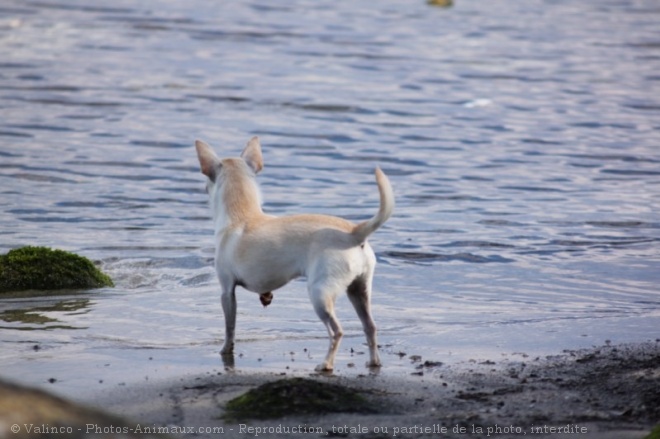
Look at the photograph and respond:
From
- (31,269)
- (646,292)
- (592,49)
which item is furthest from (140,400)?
(592,49)

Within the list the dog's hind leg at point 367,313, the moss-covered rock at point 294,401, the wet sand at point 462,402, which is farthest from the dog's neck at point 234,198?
the moss-covered rock at point 294,401

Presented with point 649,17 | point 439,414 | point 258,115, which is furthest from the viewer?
point 649,17

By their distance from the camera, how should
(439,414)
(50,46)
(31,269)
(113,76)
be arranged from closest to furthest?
(439,414) < (31,269) < (113,76) < (50,46)

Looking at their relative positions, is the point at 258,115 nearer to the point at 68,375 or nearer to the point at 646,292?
the point at 646,292

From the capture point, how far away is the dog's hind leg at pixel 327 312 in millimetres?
7176

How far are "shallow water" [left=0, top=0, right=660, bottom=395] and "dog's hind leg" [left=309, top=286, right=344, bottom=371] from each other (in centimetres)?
20

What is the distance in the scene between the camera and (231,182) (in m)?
8.03

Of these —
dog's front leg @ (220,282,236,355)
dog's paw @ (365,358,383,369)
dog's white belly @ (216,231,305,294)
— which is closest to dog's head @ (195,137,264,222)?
dog's white belly @ (216,231,305,294)

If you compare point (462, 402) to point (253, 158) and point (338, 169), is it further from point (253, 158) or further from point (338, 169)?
point (338, 169)

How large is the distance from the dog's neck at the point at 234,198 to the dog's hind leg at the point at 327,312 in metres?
0.89

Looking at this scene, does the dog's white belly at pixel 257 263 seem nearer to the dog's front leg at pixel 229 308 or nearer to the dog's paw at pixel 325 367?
the dog's front leg at pixel 229 308

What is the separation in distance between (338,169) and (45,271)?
713 centimetres

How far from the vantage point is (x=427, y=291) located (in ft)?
34.3

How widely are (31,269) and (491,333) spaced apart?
3868mm
